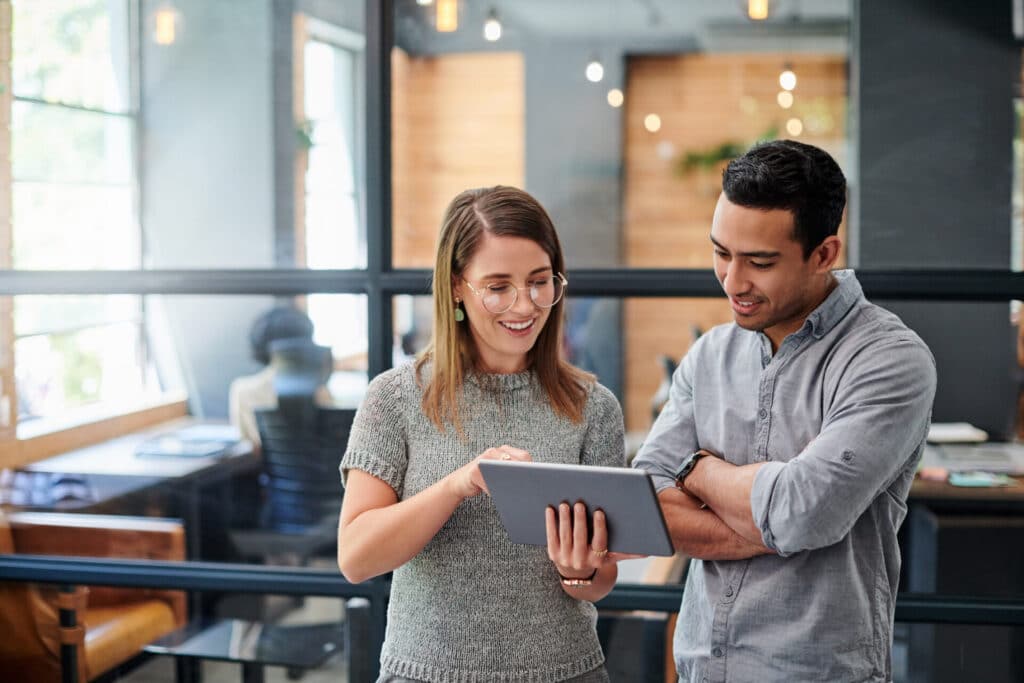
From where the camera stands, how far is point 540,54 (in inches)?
184

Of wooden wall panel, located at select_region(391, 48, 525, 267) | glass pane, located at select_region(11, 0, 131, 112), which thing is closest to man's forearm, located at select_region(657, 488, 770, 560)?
wooden wall panel, located at select_region(391, 48, 525, 267)

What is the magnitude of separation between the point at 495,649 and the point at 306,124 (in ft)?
5.03

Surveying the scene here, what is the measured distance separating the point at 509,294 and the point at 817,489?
0.49 m

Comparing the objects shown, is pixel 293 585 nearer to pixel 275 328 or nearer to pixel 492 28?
pixel 275 328

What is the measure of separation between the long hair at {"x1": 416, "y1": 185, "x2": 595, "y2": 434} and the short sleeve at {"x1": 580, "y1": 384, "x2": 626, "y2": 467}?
0.06ft

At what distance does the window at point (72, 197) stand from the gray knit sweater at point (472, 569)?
120 cm

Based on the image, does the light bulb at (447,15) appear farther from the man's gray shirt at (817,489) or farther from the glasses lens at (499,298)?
the man's gray shirt at (817,489)

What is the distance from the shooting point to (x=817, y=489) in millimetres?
1321

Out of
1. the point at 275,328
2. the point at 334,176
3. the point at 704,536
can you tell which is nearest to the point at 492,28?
the point at 334,176

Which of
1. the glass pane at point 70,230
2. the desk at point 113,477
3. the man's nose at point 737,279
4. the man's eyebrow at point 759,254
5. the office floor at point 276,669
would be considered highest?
the glass pane at point 70,230

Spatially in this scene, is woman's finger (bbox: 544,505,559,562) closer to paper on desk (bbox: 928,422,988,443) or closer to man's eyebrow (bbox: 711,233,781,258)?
man's eyebrow (bbox: 711,233,781,258)

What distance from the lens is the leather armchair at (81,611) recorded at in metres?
2.44

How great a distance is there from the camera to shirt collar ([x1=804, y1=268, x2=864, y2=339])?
1.44m

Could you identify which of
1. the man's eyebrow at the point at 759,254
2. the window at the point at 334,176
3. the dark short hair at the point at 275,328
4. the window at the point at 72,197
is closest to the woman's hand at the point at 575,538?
the man's eyebrow at the point at 759,254
